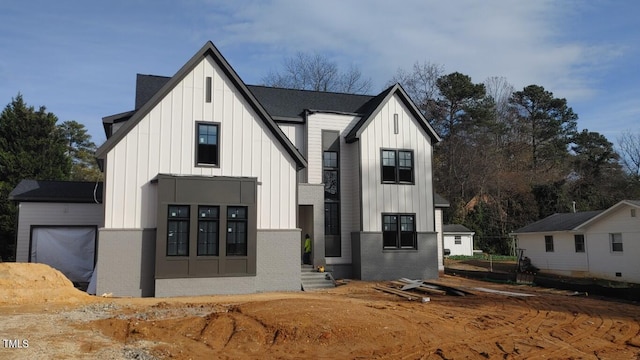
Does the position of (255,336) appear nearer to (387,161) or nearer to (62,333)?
(62,333)

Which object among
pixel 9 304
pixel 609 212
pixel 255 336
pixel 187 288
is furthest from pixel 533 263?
pixel 9 304

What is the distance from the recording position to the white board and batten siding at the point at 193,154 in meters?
16.9

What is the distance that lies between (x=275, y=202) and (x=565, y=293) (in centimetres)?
1234

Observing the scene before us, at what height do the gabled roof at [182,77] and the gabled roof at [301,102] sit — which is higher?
the gabled roof at [301,102]

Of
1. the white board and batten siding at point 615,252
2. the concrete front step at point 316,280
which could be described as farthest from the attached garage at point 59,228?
the white board and batten siding at point 615,252

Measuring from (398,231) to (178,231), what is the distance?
10.6m

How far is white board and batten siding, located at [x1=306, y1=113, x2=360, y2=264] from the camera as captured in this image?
22953mm

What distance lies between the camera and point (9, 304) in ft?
45.0

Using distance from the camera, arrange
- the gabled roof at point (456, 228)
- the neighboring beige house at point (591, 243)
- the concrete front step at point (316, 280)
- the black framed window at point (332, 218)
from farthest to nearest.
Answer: the gabled roof at point (456, 228)
the neighboring beige house at point (591, 243)
the black framed window at point (332, 218)
the concrete front step at point (316, 280)

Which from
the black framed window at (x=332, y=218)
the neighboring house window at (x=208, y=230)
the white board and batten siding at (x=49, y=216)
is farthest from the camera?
the black framed window at (x=332, y=218)

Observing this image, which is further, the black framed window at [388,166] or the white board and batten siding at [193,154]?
the black framed window at [388,166]

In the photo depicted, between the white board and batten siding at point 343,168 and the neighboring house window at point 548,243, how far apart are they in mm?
14625

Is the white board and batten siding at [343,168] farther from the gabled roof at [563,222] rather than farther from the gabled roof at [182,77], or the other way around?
the gabled roof at [563,222]

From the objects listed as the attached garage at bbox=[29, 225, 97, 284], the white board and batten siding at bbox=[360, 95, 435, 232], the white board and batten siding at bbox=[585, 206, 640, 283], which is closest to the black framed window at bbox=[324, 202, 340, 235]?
the white board and batten siding at bbox=[360, 95, 435, 232]
